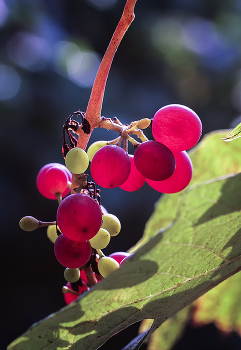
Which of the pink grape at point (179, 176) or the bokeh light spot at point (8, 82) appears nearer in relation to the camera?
the pink grape at point (179, 176)

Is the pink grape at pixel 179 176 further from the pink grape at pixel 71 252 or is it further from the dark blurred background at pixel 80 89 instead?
the dark blurred background at pixel 80 89

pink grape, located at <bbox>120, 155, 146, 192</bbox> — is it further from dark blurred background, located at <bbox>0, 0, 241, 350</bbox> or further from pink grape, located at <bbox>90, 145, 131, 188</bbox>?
dark blurred background, located at <bbox>0, 0, 241, 350</bbox>

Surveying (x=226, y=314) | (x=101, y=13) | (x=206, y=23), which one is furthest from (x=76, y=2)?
(x=226, y=314)

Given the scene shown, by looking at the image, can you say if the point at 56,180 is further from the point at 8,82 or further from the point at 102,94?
the point at 8,82

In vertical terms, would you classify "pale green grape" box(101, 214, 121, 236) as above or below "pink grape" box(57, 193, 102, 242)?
below

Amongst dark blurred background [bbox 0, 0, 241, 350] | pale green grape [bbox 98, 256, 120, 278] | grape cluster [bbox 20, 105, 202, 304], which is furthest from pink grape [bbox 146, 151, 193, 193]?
dark blurred background [bbox 0, 0, 241, 350]

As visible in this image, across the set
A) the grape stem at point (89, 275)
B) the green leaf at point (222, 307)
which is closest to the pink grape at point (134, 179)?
the grape stem at point (89, 275)
